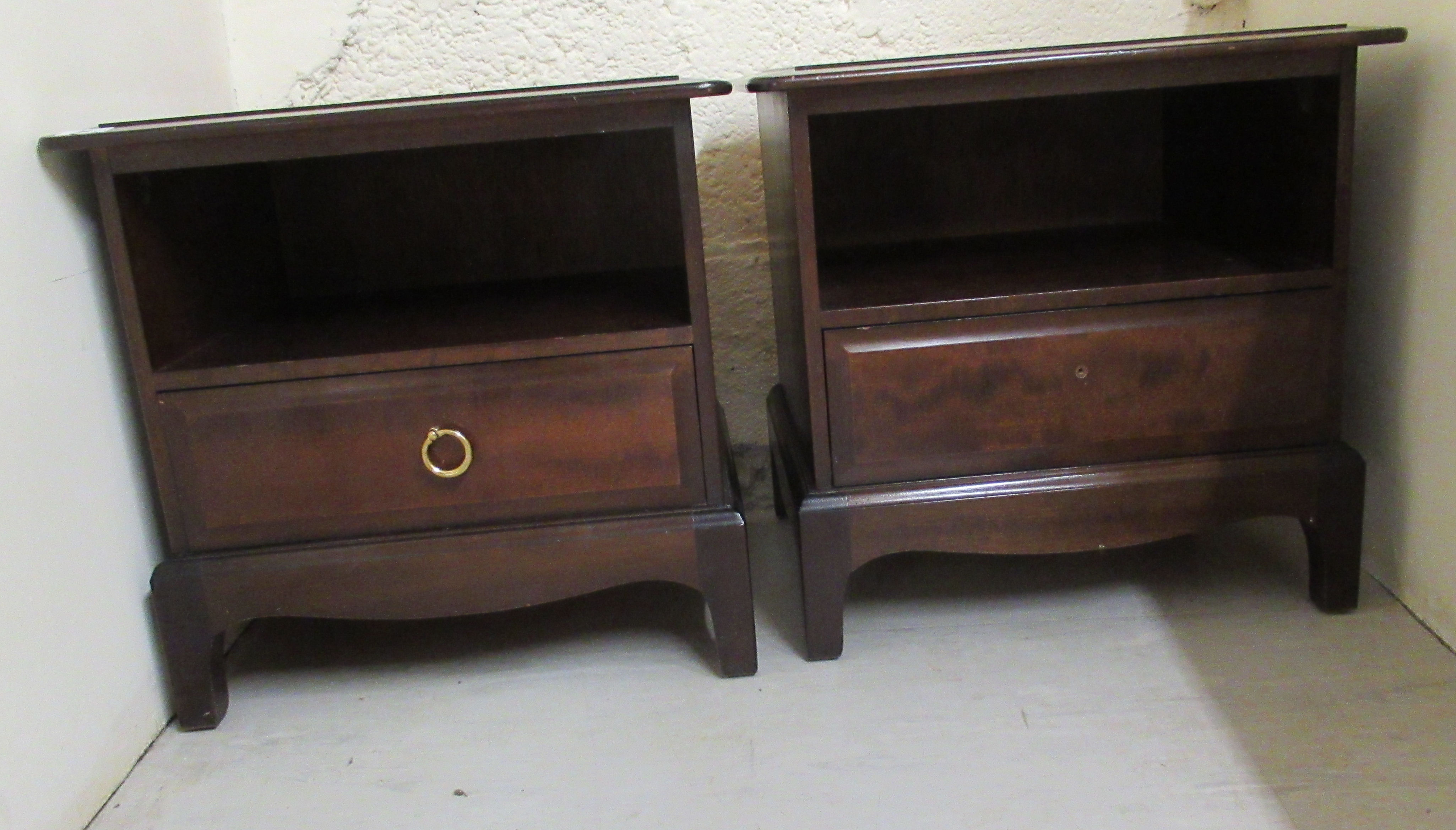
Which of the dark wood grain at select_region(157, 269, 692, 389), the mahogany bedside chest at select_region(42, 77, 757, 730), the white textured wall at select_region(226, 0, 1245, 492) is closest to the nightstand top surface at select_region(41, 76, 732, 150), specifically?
the mahogany bedside chest at select_region(42, 77, 757, 730)

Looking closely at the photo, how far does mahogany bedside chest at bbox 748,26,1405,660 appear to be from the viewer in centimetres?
119

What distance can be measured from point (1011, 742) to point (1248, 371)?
19.5 inches

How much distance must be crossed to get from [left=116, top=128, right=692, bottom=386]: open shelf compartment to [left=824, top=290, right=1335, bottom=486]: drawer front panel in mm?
234

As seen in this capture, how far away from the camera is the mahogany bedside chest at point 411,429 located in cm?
115

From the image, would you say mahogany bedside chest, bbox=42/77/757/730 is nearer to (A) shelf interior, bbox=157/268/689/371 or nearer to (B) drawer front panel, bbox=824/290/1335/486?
(A) shelf interior, bbox=157/268/689/371

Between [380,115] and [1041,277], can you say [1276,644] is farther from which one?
[380,115]

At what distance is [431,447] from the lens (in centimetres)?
124

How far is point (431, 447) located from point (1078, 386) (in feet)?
2.31

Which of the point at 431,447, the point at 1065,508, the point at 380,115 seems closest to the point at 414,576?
the point at 431,447

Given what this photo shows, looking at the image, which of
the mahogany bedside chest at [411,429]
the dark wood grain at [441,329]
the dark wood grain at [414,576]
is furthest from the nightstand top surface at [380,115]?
the dark wood grain at [414,576]

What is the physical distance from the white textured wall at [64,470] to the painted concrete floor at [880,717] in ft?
0.29

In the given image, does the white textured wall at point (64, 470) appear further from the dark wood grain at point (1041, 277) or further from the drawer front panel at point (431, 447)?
the dark wood grain at point (1041, 277)

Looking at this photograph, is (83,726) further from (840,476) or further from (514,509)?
(840,476)

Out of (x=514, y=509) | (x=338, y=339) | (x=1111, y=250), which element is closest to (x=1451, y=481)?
(x=1111, y=250)
